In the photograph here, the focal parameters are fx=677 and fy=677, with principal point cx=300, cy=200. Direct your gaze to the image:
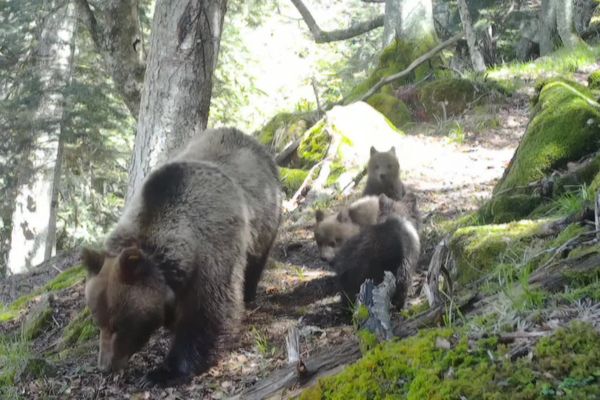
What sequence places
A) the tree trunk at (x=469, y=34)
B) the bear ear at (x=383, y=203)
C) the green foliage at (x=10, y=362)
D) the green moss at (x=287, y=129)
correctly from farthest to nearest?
the tree trunk at (x=469, y=34)
the green moss at (x=287, y=129)
the bear ear at (x=383, y=203)
the green foliage at (x=10, y=362)

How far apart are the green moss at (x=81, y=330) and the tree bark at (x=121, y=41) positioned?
4.80 meters

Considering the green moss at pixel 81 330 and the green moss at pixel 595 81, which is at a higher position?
the green moss at pixel 595 81

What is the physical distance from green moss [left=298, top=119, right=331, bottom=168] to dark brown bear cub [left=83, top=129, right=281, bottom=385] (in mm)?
5927

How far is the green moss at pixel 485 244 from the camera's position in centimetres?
521

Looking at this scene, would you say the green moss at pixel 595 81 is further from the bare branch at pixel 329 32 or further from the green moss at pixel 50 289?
the bare branch at pixel 329 32

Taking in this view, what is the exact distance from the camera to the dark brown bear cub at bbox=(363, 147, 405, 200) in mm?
9375

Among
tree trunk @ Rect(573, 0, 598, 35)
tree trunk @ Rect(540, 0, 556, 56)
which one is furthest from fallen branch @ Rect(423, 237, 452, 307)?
tree trunk @ Rect(573, 0, 598, 35)

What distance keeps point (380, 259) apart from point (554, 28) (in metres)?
15.4

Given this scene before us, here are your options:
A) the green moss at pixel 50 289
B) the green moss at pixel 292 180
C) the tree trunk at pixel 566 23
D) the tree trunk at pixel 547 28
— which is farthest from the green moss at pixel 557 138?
the tree trunk at pixel 547 28

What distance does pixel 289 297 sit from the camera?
706cm

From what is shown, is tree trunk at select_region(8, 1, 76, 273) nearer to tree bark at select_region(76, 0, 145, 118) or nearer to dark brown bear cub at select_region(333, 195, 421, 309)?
tree bark at select_region(76, 0, 145, 118)

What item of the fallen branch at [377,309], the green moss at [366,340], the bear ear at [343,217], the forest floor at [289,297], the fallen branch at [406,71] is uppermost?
the fallen branch at [406,71]

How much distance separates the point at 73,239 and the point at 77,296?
A: 45.1 feet

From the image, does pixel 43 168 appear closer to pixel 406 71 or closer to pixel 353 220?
pixel 406 71
